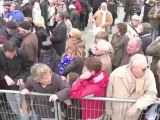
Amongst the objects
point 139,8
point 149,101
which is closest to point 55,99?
point 149,101

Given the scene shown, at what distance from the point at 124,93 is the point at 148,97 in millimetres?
326

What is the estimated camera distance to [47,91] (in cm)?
Answer: 410

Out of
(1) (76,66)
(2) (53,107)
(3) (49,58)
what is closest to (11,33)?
(3) (49,58)

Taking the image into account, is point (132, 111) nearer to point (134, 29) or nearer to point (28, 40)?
point (28, 40)

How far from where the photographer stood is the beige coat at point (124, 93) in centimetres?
385

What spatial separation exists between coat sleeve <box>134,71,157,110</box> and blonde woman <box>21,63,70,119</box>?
0.94 metres

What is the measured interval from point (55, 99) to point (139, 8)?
9.09 m

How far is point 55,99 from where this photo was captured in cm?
→ 391

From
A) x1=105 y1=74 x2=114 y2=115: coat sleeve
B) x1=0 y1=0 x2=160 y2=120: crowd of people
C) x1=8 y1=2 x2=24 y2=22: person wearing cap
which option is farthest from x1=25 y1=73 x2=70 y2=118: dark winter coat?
x1=8 y1=2 x2=24 y2=22: person wearing cap

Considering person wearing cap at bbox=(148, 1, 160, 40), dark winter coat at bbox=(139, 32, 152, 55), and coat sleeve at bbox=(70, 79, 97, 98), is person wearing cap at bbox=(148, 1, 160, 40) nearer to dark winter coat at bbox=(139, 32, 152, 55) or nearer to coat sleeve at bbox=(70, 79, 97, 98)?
dark winter coat at bbox=(139, 32, 152, 55)

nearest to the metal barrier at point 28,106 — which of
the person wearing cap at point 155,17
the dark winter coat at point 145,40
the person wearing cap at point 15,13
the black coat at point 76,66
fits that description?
the black coat at point 76,66

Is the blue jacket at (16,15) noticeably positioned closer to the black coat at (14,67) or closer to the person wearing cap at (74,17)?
the person wearing cap at (74,17)

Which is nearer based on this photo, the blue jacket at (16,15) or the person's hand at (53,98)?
the person's hand at (53,98)

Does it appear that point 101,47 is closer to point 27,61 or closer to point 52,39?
point 27,61
